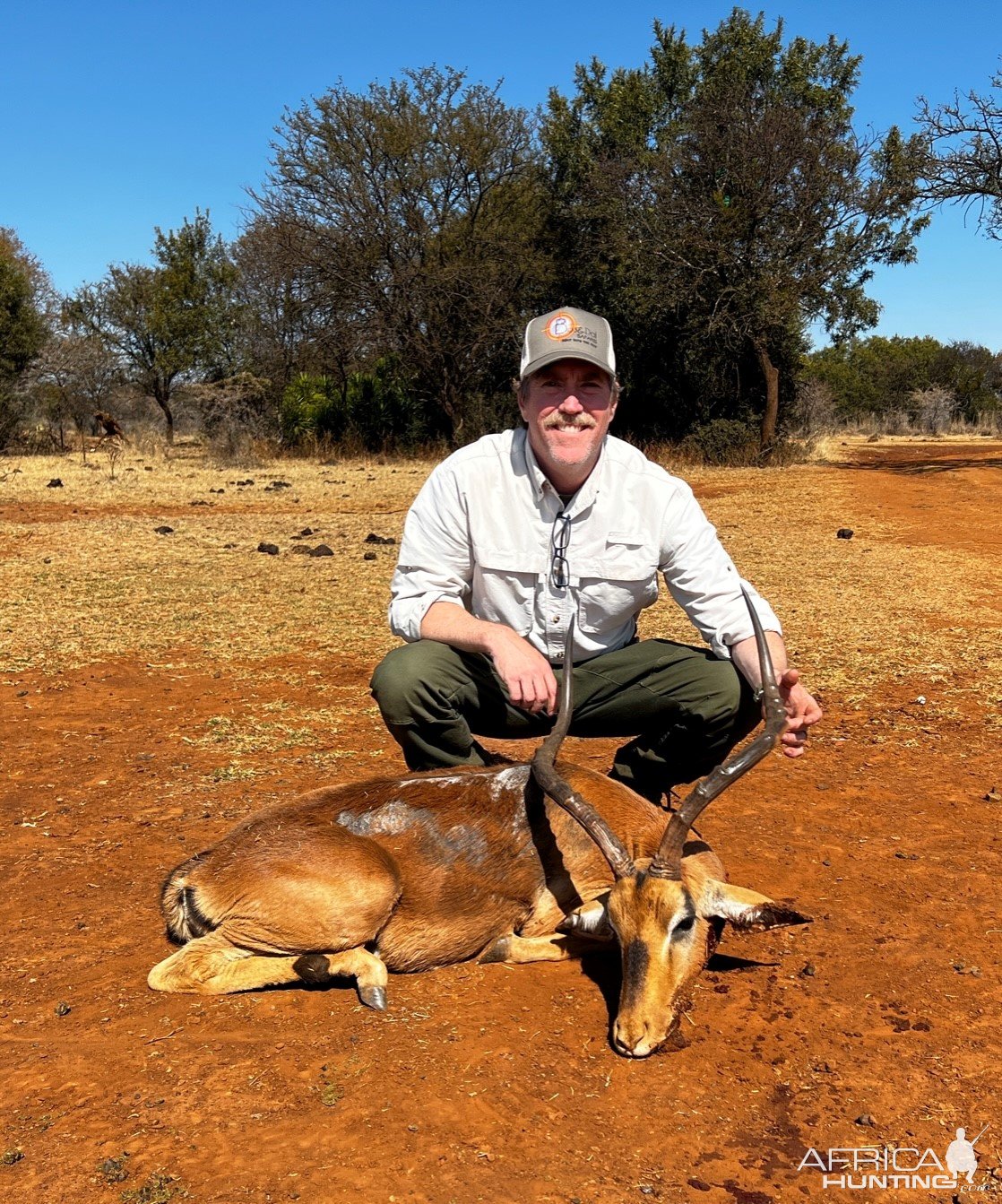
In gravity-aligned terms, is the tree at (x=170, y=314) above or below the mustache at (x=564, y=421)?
above

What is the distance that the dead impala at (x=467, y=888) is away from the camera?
144 inches

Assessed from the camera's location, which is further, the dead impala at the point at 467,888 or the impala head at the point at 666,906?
the dead impala at the point at 467,888

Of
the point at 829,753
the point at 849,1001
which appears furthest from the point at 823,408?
the point at 849,1001

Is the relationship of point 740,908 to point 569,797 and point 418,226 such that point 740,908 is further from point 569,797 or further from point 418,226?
point 418,226

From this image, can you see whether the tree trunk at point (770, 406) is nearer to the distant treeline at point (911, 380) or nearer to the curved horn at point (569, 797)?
the distant treeline at point (911, 380)

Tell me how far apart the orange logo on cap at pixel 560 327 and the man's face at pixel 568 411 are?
0.11 m

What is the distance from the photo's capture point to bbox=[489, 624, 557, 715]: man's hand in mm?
4121

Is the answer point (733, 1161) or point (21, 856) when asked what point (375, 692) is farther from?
point (733, 1161)

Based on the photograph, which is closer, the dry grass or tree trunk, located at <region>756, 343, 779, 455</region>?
the dry grass

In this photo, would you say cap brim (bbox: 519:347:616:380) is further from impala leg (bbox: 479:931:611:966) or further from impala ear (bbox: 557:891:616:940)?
impala leg (bbox: 479:931:611:966)

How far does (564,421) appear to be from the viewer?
4.54m

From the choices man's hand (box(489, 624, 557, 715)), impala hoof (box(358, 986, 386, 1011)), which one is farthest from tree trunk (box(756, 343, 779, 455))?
impala hoof (box(358, 986, 386, 1011))
